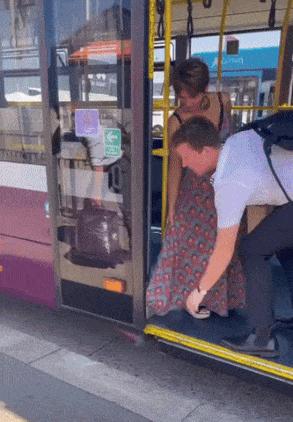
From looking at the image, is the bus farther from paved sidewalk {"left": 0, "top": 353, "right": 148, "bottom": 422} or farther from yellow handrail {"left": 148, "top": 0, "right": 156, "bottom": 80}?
→ paved sidewalk {"left": 0, "top": 353, "right": 148, "bottom": 422}

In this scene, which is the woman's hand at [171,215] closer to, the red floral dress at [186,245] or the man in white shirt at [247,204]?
the red floral dress at [186,245]

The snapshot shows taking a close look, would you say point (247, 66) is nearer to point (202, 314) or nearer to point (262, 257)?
point (202, 314)

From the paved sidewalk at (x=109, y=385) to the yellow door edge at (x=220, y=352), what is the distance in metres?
0.29

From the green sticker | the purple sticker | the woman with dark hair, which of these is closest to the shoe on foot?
the woman with dark hair

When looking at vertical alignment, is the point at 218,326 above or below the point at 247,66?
below

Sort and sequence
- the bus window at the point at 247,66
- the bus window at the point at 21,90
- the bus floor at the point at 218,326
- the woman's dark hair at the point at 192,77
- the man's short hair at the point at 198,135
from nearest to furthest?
the man's short hair at the point at 198,135, the bus floor at the point at 218,326, the woman's dark hair at the point at 192,77, the bus window at the point at 21,90, the bus window at the point at 247,66

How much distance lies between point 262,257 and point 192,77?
1124mm

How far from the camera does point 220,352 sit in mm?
2467

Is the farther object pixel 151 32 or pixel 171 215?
pixel 171 215

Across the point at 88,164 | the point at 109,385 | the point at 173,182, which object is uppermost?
→ the point at 88,164

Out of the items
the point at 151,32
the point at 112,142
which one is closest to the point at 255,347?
the point at 112,142

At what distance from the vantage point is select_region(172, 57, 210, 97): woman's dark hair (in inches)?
107

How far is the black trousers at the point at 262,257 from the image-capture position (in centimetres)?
231

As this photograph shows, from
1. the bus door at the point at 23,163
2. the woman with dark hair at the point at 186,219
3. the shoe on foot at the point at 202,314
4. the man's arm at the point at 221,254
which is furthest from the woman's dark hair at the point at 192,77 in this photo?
the shoe on foot at the point at 202,314
